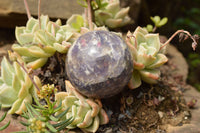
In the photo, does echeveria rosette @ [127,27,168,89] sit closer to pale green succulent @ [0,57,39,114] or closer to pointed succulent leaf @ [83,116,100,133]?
pointed succulent leaf @ [83,116,100,133]

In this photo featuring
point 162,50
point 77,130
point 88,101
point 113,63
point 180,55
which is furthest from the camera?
point 180,55

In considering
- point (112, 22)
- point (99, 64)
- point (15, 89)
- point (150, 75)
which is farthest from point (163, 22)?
point (15, 89)

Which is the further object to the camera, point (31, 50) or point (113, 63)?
point (31, 50)

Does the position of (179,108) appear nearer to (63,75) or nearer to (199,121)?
(199,121)

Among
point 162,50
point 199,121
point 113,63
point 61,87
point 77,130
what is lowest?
point 199,121

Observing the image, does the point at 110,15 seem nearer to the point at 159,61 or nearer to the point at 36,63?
the point at 159,61

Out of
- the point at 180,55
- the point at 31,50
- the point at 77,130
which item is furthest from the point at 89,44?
the point at 180,55

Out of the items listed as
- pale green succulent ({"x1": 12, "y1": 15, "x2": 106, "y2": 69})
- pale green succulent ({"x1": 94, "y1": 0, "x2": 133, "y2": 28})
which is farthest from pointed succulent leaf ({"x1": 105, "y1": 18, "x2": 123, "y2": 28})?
pale green succulent ({"x1": 12, "y1": 15, "x2": 106, "y2": 69})
